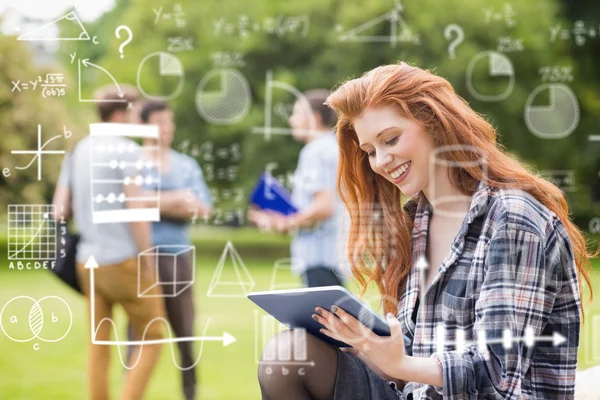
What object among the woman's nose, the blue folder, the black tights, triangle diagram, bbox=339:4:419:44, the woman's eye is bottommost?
the black tights

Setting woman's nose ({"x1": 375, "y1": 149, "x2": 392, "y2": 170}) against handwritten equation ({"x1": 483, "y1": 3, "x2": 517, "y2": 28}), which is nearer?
woman's nose ({"x1": 375, "y1": 149, "x2": 392, "y2": 170})

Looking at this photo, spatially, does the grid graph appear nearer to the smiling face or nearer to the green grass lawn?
the green grass lawn

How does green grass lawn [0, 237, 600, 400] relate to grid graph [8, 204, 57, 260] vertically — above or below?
below

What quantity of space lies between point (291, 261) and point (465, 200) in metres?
0.88

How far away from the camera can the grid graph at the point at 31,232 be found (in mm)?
2193

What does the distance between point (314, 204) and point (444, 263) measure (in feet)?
2.95

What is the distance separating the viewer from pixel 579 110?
90.0 inches

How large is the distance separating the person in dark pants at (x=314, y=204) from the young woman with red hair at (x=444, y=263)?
0.59 m
